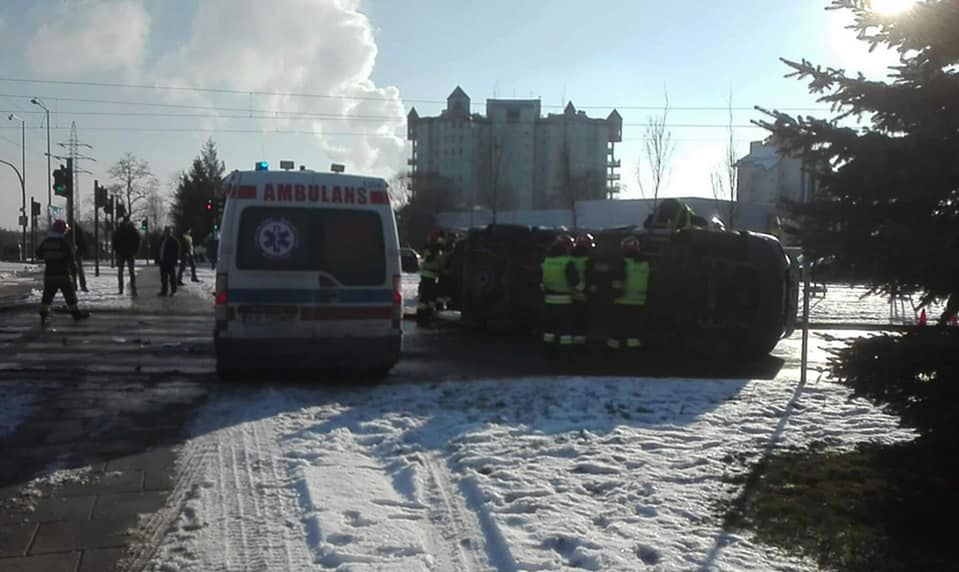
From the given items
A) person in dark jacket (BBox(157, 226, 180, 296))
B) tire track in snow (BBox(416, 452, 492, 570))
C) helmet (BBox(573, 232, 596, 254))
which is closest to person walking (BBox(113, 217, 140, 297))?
person in dark jacket (BBox(157, 226, 180, 296))

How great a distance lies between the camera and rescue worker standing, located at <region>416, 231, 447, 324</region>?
18516mm

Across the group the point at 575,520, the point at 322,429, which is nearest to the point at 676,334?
the point at 322,429

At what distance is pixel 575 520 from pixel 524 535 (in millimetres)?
397

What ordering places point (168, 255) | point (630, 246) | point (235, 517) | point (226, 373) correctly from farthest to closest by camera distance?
point (168, 255)
point (630, 246)
point (226, 373)
point (235, 517)

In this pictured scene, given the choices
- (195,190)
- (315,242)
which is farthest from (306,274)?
(195,190)

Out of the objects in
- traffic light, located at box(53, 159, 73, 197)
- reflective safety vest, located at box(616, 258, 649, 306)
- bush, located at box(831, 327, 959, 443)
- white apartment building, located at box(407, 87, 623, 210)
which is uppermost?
white apartment building, located at box(407, 87, 623, 210)

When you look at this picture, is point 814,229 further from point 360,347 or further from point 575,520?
point 360,347

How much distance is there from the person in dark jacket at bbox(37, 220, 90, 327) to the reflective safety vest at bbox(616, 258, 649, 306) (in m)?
9.79

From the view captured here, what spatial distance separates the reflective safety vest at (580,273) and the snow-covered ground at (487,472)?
252cm

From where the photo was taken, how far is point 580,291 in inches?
496

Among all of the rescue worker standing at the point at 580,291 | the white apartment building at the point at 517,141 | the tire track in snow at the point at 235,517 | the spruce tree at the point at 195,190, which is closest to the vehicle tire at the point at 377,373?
the rescue worker standing at the point at 580,291

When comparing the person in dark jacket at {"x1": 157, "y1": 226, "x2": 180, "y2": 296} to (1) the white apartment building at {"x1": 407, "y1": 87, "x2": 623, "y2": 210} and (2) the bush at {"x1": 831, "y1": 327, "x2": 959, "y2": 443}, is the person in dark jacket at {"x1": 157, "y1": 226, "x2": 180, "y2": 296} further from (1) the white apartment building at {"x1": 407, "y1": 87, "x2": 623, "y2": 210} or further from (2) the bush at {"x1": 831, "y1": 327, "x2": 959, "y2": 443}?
(1) the white apartment building at {"x1": 407, "y1": 87, "x2": 623, "y2": 210}

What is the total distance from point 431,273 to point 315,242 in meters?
8.41

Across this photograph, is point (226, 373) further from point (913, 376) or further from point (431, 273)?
point (431, 273)
